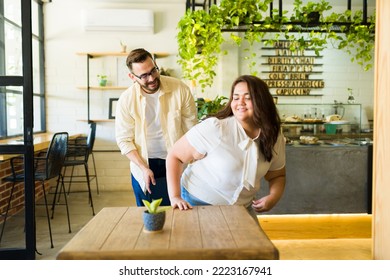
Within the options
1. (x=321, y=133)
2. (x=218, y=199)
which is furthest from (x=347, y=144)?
(x=218, y=199)

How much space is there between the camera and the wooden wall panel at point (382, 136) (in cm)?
151

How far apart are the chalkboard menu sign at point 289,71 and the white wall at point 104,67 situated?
0.53ft

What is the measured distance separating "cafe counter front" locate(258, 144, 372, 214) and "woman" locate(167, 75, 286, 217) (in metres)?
1.86

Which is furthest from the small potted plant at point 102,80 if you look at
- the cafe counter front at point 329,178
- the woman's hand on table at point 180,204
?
the woman's hand on table at point 180,204

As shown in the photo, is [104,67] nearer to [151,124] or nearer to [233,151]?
[151,124]

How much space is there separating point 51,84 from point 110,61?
35.6 inches

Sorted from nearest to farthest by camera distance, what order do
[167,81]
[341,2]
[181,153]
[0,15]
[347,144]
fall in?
[181,153] < [167,81] < [0,15] < [347,144] < [341,2]

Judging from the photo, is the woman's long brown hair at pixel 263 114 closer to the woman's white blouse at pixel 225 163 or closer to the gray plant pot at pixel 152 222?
the woman's white blouse at pixel 225 163

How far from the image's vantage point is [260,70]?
6.30 meters

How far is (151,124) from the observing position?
2.51 metres

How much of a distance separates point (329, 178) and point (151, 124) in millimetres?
1895

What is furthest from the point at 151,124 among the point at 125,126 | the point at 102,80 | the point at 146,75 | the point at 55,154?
the point at 102,80
